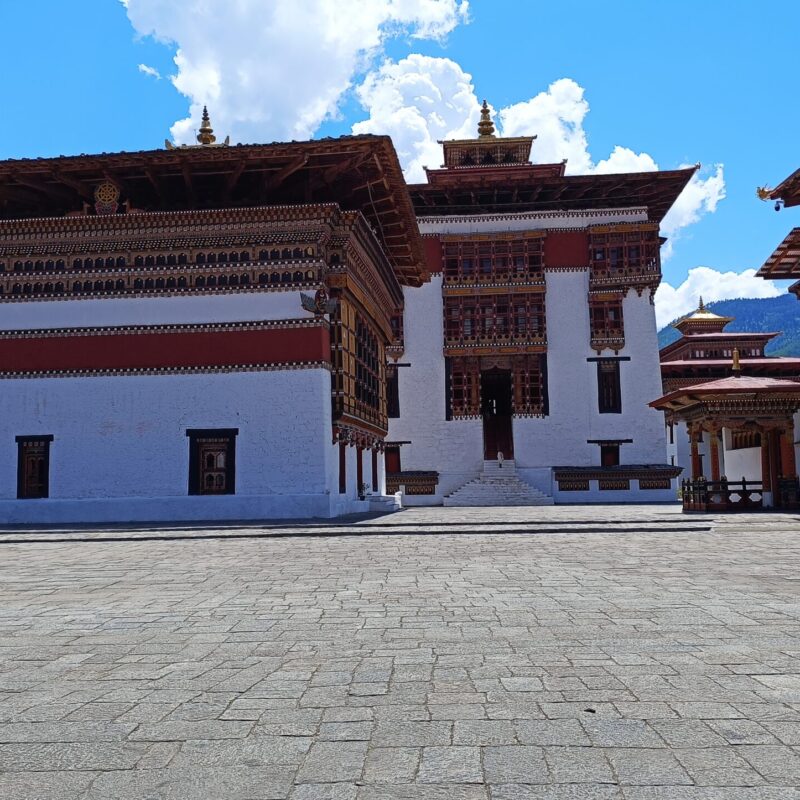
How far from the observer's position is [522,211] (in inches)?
1449

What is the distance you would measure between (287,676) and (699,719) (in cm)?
223

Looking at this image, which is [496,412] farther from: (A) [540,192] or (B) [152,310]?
(B) [152,310]

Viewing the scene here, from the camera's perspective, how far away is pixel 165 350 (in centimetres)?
2116

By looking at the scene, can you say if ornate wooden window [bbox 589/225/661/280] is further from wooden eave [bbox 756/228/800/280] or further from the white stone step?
wooden eave [bbox 756/228/800/280]

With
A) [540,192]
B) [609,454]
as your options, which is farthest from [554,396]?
[540,192]

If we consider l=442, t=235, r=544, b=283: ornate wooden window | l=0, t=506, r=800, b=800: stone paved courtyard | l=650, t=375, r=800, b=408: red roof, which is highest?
l=442, t=235, r=544, b=283: ornate wooden window

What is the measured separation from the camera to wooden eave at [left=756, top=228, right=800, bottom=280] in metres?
22.5

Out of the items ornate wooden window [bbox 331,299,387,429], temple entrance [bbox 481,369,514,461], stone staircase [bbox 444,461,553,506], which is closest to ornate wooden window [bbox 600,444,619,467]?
stone staircase [bbox 444,461,553,506]

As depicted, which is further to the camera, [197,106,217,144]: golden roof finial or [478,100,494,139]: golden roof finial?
[478,100,494,139]: golden roof finial

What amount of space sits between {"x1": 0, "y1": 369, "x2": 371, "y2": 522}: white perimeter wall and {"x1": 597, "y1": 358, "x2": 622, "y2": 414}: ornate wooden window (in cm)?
1768

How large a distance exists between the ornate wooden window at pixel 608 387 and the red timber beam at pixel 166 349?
60.2ft

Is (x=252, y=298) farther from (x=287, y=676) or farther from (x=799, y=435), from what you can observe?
(x=287, y=676)

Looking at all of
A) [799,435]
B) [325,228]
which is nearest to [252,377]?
[325,228]

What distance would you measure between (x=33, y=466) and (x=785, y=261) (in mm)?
22174
